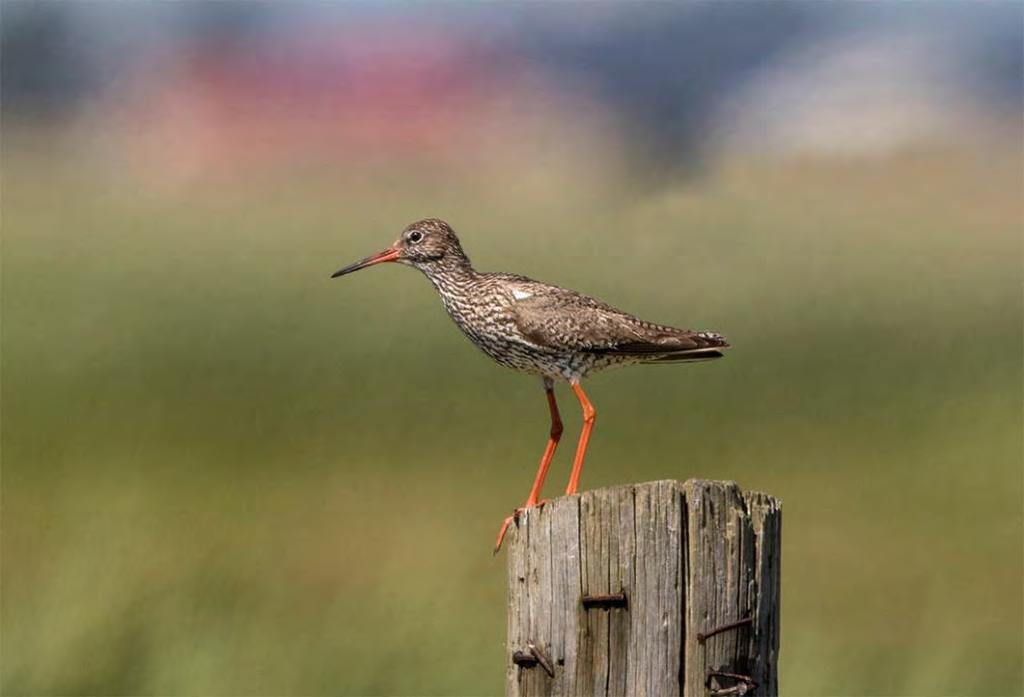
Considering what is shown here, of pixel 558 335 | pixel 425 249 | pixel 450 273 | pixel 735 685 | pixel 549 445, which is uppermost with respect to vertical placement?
pixel 425 249

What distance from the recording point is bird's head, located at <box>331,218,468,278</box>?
7.11 meters

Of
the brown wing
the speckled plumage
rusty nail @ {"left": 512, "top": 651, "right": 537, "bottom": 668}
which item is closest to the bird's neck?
the speckled plumage

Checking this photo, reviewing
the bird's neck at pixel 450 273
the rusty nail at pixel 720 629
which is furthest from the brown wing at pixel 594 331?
the rusty nail at pixel 720 629

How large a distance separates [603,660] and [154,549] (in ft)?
19.8

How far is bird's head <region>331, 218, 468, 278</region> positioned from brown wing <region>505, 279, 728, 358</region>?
2.21 ft

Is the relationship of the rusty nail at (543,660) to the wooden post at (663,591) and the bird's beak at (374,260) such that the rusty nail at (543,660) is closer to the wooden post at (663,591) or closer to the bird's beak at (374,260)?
the wooden post at (663,591)

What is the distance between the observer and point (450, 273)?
7.02m

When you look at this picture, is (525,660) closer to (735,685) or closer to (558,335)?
(735,685)

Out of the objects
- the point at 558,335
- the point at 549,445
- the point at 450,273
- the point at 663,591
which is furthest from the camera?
the point at 450,273

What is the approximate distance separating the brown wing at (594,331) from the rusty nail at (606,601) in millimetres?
2441

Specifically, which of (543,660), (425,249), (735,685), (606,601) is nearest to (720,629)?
(735,685)

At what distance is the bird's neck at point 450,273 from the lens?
6.94m

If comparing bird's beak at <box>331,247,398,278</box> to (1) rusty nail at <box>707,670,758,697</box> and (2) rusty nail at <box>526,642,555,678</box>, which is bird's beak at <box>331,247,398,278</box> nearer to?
(2) rusty nail at <box>526,642,555,678</box>

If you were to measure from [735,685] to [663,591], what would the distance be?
29 centimetres
